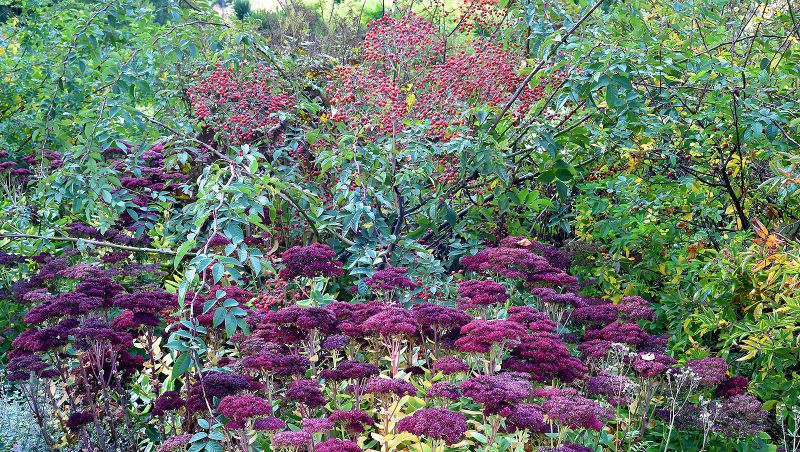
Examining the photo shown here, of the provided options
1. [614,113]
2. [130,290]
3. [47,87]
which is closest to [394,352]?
[614,113]

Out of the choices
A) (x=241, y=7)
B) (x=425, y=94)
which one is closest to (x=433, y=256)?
(x=425, y=94)

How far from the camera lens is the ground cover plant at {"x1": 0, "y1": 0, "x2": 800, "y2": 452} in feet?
10.7

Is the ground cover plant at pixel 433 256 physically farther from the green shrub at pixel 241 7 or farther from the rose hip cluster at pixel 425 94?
the green shrub at pixel 241 7

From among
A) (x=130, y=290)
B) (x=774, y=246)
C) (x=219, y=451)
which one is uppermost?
(x=774, y=246)

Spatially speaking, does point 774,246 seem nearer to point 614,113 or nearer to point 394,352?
point 614,113

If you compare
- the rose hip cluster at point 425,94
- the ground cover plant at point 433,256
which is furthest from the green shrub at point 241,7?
the rose hip cluster at point 425,94

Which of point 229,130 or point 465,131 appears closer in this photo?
point 465,131

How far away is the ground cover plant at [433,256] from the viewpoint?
3260mm

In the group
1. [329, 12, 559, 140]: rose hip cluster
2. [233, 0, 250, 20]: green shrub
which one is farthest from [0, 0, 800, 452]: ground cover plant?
[233, 0, 250, 20]: green shrub

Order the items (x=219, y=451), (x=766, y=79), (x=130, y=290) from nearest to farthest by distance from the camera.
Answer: (x=219, y=451), (x=766, y=79), (x=130, y=290)

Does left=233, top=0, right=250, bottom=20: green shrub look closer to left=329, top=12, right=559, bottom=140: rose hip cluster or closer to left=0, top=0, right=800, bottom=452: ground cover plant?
left=0, top=0, right=800, bottom=452: ground cover plant

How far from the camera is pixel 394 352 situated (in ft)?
11.4

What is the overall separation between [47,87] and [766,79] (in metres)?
4.74

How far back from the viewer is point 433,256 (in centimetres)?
475
